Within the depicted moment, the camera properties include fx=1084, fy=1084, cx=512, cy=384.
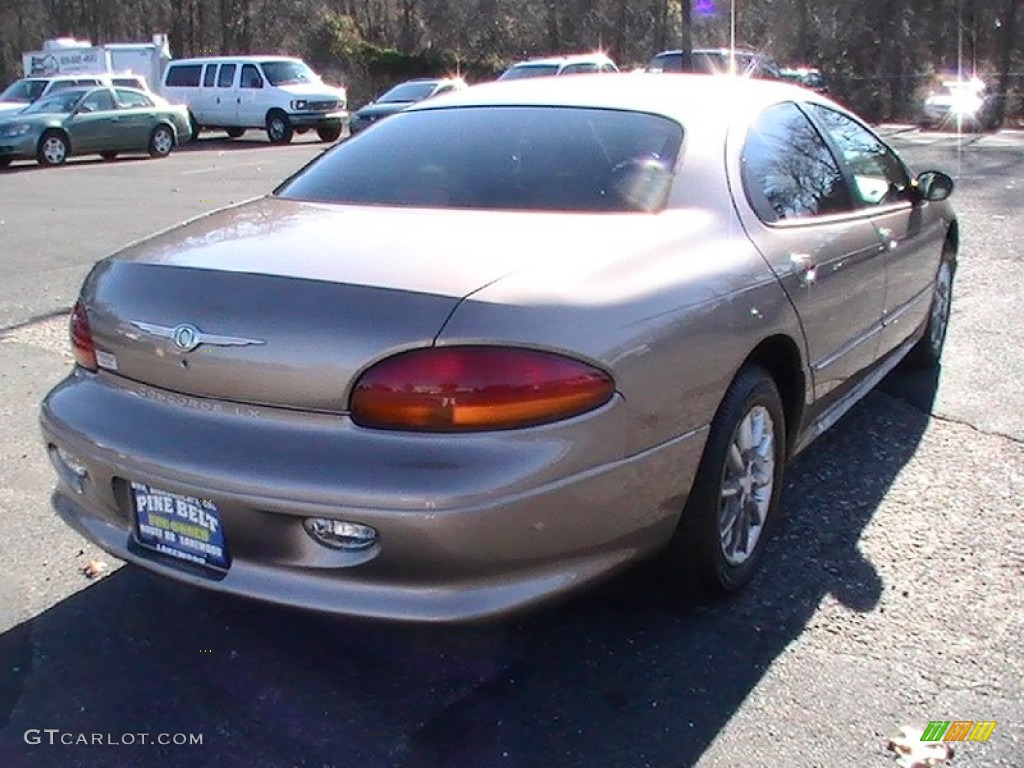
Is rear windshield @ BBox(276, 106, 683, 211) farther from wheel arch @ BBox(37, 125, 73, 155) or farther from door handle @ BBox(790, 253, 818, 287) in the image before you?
wheel arch @ BBox(37, 125, 73, 155)

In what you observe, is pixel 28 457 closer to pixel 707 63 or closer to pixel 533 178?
pixel 533 178

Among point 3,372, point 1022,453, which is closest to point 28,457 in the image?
point 3,372

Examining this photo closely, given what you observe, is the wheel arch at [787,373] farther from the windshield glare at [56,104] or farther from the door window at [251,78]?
the door window at [251,78]

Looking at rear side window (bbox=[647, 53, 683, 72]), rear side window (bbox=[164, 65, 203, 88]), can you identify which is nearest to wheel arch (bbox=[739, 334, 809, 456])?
rear side window (bbox=[647, 53, 683, 72])

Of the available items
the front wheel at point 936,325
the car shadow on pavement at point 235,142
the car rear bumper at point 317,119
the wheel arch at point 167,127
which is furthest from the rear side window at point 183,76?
the front wheel at point 936,325

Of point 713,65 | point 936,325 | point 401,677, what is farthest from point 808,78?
point 401,677

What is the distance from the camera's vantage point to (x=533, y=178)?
3.33m

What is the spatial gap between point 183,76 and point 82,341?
25819 millimetres

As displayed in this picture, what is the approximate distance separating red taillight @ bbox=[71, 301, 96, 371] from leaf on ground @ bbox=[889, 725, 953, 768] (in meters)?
2.31

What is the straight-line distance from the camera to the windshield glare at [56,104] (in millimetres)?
20109

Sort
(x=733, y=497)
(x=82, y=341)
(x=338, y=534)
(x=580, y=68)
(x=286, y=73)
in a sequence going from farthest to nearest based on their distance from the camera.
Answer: (x=286, y=73)
(x=580, y=68)
(x=733, y=497)
(x=82, y=341)
(x=338, y=534)

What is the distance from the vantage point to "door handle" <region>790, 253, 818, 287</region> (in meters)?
3.42

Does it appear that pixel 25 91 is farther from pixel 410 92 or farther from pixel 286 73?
pixel 410 92

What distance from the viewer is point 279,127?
25.2 metres
